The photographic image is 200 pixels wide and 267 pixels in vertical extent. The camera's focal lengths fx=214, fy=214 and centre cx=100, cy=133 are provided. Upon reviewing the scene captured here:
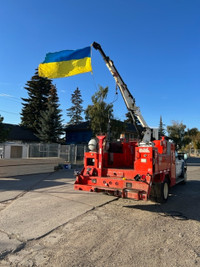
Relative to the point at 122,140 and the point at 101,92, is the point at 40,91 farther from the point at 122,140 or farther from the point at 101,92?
the point at 122,140

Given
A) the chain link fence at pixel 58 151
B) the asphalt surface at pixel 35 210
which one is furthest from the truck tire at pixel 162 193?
the chain link fence at pixel 58 151

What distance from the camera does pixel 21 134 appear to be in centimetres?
3600

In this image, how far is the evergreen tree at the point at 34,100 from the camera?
1624 inches

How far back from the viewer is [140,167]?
20.0 feet

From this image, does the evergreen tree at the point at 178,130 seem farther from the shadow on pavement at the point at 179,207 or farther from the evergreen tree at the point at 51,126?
the shadow on pavement at the point at 179,207

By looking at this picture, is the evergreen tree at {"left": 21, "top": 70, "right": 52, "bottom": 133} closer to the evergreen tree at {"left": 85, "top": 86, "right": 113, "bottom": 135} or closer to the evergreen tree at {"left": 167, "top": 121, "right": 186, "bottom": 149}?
the evergreen tree at {"left": 85, "top": 86, "right": 113, "bottom": 135}

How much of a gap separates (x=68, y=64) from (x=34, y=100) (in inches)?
1426

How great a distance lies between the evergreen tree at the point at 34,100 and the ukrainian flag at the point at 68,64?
33948mm

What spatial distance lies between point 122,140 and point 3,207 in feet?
14.9

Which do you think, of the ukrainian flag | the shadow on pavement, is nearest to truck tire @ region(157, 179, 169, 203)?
the shadow on pavement

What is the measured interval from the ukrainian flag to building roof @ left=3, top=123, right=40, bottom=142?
27.9m

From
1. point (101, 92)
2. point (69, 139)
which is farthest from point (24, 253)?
point (69, 139)

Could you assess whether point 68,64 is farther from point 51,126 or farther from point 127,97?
point 51,126

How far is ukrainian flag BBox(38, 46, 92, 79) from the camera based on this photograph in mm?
7938
